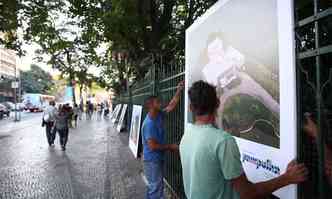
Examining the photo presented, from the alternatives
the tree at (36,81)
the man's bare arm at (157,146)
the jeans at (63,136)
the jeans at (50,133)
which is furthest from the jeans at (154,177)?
the tree at (36,81)

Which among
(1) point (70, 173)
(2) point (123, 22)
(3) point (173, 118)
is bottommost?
(1) point (70, 173)

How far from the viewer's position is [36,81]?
11225cm

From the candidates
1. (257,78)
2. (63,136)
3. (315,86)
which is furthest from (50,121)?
(315,86)

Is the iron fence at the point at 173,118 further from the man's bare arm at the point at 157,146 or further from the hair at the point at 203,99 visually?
the hair at the point at 203,99

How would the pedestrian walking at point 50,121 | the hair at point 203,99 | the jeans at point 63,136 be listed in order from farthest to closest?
1. the pedestrian walking at point 50,121
2. the jeans at point 63,136
3. the hair at point 203,99

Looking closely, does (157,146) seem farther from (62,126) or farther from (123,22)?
(62,126)

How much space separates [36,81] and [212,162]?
117851 millimetres

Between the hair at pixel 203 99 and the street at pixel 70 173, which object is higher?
the hair at pixel 203 99

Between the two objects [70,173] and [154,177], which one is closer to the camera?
[154,177]

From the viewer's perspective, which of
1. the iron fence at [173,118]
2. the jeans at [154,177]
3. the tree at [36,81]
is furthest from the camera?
the tree at [36,81]

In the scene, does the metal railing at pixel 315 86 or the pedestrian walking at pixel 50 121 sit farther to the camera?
the pedestrian walking at pixel 50 121

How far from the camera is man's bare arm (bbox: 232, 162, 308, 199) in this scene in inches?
80.8

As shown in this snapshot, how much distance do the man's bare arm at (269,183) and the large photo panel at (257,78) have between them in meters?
0.09

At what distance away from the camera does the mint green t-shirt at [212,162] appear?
2039 mm
